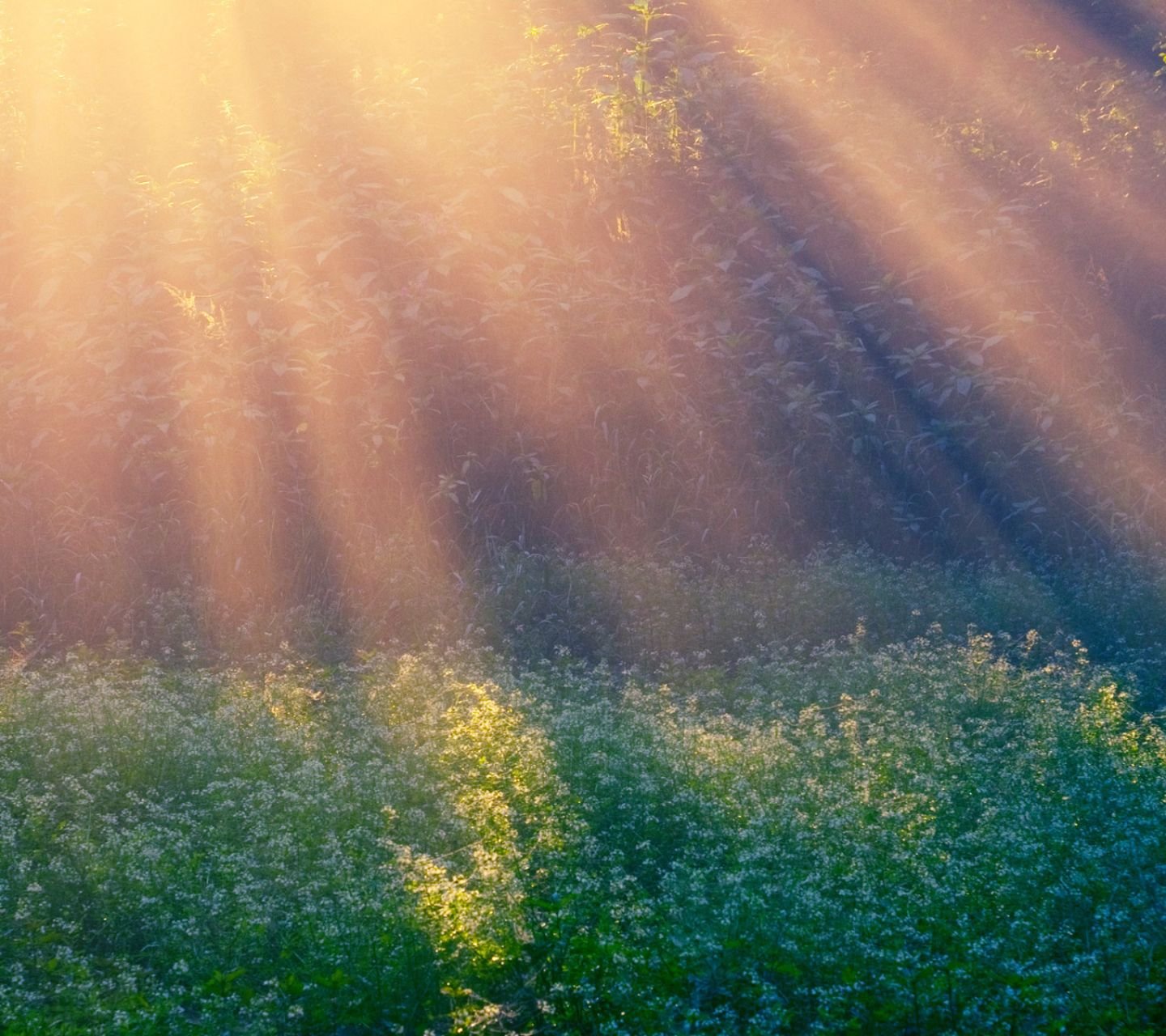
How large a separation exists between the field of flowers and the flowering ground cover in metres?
0.02

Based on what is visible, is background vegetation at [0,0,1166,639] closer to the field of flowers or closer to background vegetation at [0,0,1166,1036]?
background vegetation at [0,0,1166,1036]

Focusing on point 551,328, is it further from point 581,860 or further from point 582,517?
point 581,860

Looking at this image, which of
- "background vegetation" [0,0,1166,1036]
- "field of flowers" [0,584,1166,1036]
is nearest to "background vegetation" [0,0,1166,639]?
"background vegetation" [0,0,1166,1036]

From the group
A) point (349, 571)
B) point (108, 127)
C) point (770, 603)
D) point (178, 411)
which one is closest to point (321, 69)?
point (108, 127)

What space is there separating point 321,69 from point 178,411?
5.49 meters

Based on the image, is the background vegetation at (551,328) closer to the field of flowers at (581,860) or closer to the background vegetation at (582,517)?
the background vegetation at (582,517)

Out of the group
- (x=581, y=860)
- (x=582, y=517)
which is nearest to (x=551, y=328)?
(x=582, y=517)

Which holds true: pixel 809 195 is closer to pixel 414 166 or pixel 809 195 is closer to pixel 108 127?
pixel 414 166

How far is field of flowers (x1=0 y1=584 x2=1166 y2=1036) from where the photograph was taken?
15.2 ft

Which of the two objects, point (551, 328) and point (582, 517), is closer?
point (582, 517)

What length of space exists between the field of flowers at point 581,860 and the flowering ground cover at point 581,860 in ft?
0.05

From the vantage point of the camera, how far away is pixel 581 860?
19.2 ft

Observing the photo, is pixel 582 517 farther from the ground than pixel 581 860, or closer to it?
closer to it

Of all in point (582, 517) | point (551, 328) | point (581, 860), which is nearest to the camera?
point (581, 860)
